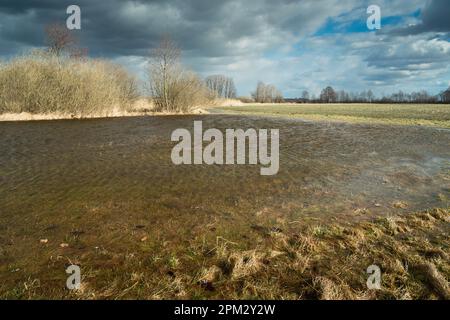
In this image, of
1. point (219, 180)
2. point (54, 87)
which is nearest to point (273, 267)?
point (219, 180)

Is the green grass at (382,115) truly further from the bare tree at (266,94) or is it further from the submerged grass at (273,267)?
the bare tree at (266,94)

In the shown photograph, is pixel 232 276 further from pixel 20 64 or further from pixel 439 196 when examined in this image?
pixel 20 64

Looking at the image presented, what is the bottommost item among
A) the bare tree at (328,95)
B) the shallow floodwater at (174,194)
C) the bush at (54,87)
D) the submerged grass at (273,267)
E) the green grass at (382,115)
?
the submerged grass at (273,267)

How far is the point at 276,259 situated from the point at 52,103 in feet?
125

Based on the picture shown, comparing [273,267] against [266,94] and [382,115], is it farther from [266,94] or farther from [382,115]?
[266,94]

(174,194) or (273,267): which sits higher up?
(174,194)

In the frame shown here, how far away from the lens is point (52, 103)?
3453 cm

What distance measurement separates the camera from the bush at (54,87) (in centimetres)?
3316

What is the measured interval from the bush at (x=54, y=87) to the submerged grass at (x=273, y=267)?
118 ft

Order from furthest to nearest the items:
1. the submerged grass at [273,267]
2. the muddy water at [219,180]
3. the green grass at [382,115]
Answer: the green grass at [382,115] < the muddy water at [219,180] < the submerged grass at [273,267]

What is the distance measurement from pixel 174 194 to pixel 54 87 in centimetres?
3498

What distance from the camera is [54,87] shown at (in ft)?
115

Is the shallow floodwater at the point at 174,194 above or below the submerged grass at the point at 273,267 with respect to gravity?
above

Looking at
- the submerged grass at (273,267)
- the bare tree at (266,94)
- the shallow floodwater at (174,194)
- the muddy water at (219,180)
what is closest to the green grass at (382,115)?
the muddy water at (219,180)
